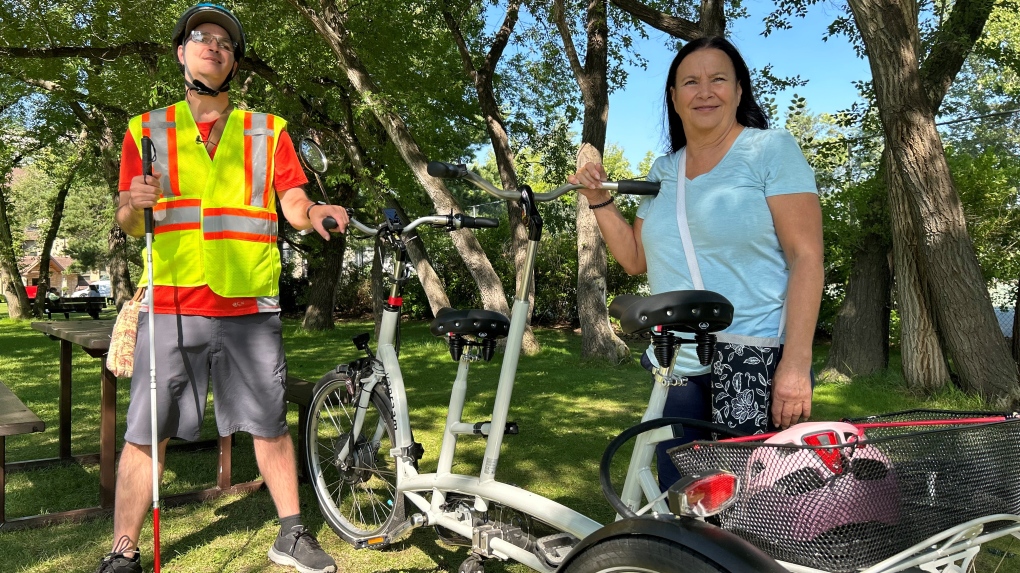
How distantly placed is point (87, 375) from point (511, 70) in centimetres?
1082

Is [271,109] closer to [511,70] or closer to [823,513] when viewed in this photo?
[511,70]

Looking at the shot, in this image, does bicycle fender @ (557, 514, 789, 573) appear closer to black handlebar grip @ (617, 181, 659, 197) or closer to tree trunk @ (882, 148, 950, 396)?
black handlebar grip @ (617, 181, 659, 197)

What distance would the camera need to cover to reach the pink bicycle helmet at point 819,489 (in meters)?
1.48

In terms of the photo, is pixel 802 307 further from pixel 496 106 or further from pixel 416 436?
pixel 496 106

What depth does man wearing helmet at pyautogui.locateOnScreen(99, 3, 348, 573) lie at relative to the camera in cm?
294

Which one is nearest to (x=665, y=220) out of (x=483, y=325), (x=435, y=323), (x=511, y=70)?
A: (x=483, y=325)

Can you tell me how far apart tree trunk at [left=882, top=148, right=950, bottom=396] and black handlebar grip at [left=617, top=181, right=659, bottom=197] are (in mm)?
5288

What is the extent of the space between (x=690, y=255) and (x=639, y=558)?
94cm

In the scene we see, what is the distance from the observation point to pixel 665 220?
2318 millimetres

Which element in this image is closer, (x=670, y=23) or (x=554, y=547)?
(x=554, y=547)

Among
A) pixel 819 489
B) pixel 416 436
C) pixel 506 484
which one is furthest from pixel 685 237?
pixel 416 436

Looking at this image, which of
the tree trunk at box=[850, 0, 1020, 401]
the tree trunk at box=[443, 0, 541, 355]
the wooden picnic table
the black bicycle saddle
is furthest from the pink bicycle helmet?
the tree trunk at box=[443, 0, 541, 355]

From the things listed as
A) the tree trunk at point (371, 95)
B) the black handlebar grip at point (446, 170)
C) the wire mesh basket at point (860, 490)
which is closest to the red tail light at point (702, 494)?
the wire mesh basket at point (860, 490)

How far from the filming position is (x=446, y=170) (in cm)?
251
